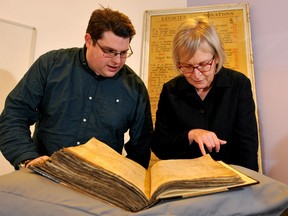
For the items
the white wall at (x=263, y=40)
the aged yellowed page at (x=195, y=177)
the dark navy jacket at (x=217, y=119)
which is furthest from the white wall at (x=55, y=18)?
the aged yellowed page at (x=195, y=177)

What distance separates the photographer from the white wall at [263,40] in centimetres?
143

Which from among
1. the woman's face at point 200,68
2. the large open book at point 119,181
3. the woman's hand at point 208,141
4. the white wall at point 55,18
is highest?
the white wall at point 55,18

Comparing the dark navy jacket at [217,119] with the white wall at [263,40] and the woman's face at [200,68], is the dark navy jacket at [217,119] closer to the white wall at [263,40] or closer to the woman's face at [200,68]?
the woman's face at [200,68]

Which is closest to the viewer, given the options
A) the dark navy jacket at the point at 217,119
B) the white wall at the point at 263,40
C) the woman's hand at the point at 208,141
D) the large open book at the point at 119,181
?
the large open book at the point at 119,181

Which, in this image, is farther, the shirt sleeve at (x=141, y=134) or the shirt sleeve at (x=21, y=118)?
the shirt sleeve at (x=141, y=134)

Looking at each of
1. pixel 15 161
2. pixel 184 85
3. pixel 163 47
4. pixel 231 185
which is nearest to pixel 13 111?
Result: pixel 15 161

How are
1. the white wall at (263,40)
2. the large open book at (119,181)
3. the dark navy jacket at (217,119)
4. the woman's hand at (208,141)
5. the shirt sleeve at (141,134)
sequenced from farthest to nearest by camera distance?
the white wall at (263,40), the shirt sleeve at (141,134), the dark navy jacket at (217,119), the woman's hand at (208,141), the large open book at (119,181)

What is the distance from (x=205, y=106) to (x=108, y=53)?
15.7 inches

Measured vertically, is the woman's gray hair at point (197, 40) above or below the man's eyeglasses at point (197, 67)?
above

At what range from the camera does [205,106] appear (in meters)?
1.00

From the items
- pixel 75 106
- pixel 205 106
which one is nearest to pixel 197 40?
pixel 205 106

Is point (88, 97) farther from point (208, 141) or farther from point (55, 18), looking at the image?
point (55, 18)

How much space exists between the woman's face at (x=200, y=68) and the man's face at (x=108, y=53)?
0.22 metres

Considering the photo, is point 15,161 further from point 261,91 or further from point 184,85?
point 261,91
